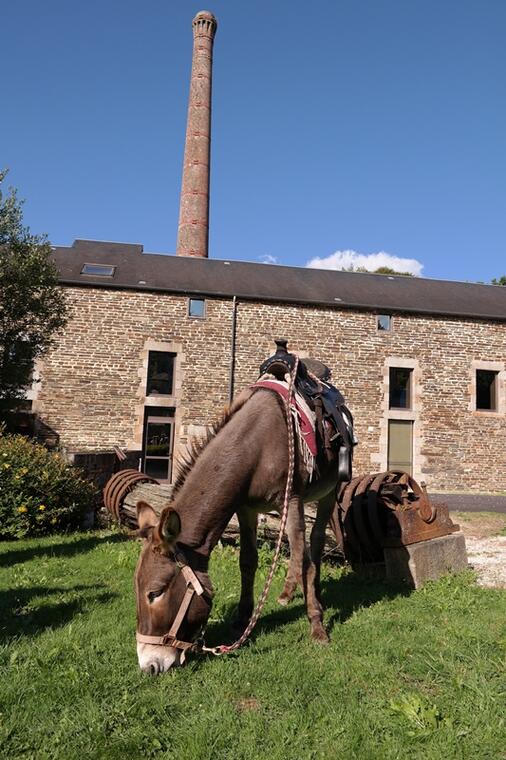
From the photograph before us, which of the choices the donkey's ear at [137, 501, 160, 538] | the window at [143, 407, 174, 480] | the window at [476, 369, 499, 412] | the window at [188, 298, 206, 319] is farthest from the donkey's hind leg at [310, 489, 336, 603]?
the window at [476, 369, 499, 412]

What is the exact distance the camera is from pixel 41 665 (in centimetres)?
341

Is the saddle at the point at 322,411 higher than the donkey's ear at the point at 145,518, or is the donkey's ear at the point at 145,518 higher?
the saddle at the point at 322,411

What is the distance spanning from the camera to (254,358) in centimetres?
1847

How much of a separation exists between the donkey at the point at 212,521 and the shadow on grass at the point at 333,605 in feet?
0.68

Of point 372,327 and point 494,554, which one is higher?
point 372,327

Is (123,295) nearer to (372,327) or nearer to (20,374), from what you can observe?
(20,374)

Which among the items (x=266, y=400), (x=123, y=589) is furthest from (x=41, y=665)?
(x=266, y=400)

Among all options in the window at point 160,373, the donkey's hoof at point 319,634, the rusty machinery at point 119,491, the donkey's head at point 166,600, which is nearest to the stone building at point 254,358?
the window at point 160,373

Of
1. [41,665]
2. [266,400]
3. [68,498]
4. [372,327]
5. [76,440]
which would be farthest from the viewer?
[372,327]

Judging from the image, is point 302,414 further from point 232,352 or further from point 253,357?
point 253,357

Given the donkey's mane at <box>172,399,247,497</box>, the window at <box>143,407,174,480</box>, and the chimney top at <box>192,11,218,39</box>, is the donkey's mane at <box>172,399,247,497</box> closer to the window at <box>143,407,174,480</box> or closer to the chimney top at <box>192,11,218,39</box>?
the window at <box>143,407,174,480</box>

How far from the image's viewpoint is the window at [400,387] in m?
19.6

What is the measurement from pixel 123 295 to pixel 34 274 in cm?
645

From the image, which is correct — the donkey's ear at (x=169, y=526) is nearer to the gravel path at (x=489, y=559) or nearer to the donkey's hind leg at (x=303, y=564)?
the donkey's hind leg at (x=303, y=564)
